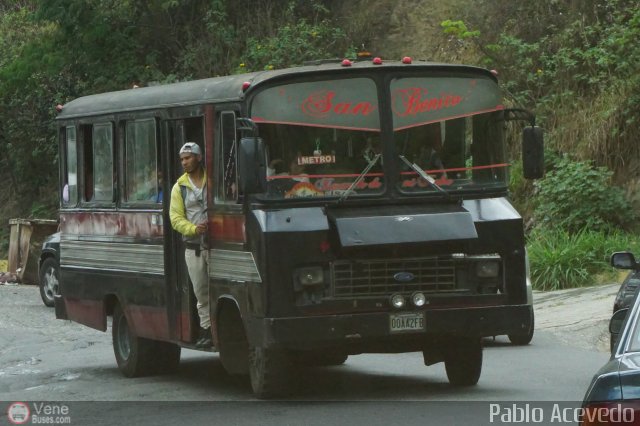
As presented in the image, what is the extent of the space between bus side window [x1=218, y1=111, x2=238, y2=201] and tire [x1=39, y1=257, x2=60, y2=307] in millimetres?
11750

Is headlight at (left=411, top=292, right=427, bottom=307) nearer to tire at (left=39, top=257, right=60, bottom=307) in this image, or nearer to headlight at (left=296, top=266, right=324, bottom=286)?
headlight at (left=296, top=266, right=324, bottom=286)

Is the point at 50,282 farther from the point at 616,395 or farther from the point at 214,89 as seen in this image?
the point at 616,395

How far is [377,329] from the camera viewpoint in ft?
37.9

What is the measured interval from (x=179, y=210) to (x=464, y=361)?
9.17ft

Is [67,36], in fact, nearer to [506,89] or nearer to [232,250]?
[506,89]

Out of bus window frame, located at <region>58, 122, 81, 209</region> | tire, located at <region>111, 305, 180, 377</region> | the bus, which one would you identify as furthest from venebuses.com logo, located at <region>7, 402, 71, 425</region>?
bus window frame, located at <region>58, 122, 81, 209</region>

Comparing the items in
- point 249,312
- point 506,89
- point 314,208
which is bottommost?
point 249,312

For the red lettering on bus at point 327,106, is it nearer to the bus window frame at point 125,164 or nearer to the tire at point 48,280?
the bus window frame at point 125,164

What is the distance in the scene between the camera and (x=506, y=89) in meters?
26.6

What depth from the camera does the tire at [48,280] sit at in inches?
930

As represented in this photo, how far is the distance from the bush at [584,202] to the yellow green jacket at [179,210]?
12138 mm

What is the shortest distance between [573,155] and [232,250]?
1393cm

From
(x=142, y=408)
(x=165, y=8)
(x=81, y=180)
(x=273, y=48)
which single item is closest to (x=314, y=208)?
(x=142, y=408)

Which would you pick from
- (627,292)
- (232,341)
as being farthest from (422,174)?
(627,292)
